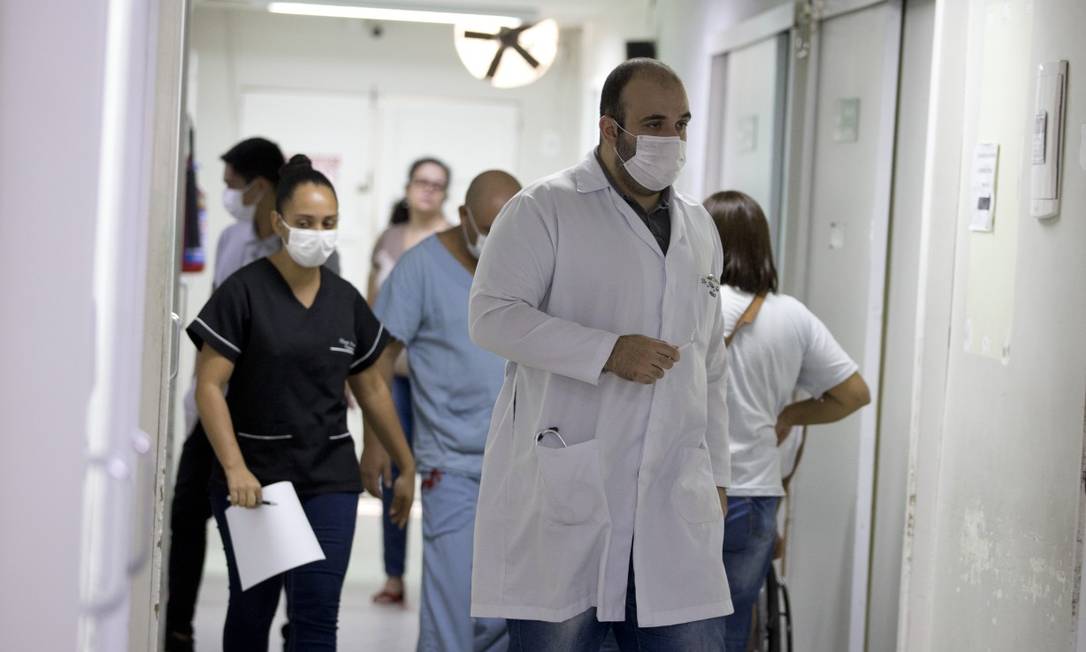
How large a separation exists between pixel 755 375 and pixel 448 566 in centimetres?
93

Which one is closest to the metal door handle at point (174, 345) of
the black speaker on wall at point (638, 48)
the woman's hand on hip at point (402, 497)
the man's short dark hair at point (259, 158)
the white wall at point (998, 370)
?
the woman's hand on hip at point (402, 497)

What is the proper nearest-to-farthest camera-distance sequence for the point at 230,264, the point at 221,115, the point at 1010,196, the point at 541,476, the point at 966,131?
1. the point at 541,476
2. the point at 1010,196
3. the point at 966,131
4. the point at 230,264
5. the point at 221,115

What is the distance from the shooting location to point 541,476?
8.11 feet

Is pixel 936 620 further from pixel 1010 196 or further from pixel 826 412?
pixel 1010 196

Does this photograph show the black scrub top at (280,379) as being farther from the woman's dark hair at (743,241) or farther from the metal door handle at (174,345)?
the woman's dark hair at (743,241)

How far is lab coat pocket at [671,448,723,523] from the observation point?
8.25 feet

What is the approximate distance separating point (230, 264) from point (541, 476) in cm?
212

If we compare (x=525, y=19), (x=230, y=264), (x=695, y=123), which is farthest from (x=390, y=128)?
(x=230, y=264)

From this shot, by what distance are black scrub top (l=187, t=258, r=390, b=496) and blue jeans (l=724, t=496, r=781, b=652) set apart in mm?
899

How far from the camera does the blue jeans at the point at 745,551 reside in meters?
3.27

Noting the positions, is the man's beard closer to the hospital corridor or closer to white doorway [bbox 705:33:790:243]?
the hospital corridor

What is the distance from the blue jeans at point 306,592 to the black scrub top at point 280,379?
2.0 inches

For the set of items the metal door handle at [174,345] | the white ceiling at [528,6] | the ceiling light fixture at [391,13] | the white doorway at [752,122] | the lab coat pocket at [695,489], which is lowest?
the lab coat pocket at [695,489]

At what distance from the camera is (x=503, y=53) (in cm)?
553
